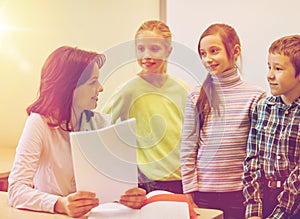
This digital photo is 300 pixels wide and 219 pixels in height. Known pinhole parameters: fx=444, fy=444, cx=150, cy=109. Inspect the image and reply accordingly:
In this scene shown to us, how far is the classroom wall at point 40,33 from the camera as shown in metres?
1.56

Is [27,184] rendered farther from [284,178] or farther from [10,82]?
[10,82]

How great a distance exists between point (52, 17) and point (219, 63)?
0.82 meters

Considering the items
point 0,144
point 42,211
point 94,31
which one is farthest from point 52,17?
point 42,211

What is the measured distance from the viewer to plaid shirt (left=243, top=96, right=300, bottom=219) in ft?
3.43

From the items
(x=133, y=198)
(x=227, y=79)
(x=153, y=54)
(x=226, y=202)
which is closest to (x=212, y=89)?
(x=227, y=79)

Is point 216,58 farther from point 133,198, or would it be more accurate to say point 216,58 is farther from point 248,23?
point 133,198

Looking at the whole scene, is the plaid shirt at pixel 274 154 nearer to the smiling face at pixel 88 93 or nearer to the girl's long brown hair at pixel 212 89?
the girl's long brown hair at pixel 212 89

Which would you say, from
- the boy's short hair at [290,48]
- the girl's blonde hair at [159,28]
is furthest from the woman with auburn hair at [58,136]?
the boy's short hair at [290,48]

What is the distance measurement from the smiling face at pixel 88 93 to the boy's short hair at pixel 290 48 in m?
0.46

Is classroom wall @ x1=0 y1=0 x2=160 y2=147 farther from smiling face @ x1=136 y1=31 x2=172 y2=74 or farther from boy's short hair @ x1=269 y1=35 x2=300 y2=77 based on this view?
boy's short hair @ x1=269 y1=35 x2=300 y2=77

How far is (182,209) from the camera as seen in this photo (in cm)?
87

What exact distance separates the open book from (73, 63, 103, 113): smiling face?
0.30m

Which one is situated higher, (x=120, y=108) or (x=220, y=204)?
(x=120, y=108)

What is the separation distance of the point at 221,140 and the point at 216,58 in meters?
0.22
